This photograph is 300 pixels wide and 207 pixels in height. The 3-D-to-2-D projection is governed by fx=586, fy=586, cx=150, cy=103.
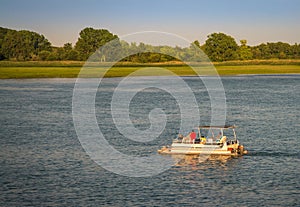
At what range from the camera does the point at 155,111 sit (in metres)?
63.5

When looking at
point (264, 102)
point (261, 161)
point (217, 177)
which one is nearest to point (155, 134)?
point (261, 161)

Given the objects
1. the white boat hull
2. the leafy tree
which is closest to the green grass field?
the leafy tree

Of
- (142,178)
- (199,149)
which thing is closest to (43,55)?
(199,149)

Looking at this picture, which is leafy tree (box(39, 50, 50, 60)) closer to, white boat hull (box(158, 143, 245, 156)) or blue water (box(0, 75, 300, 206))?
blue water (box(0, 75, 300, 206))

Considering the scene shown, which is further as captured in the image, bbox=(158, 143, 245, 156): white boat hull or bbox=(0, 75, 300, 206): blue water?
bbox=(158, 143, 245, 156): white boat hull

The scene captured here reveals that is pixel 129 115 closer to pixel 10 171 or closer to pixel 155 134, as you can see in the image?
pixel 155 134


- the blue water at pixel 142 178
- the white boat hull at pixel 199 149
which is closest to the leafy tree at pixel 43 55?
the blue water at pixel 142 178

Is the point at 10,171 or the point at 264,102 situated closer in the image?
the point at 10,171

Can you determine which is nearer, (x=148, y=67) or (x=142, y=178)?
(x=142, y=178)

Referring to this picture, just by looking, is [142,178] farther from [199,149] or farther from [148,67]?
[148,67]

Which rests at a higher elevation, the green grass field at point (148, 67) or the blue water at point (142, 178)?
the green grass field at point (148, 67)

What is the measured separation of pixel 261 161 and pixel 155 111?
28.9 m

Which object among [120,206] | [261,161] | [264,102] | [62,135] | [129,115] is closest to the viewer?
[120,206]

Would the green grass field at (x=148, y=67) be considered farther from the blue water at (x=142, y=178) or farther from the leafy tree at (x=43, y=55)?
the blue water at (x=142, y=178)
